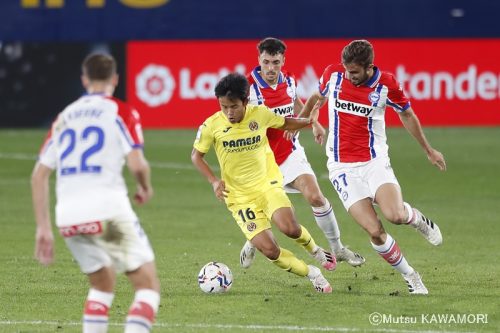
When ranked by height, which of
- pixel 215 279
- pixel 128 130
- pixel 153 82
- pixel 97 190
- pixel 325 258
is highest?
pixel 128 130

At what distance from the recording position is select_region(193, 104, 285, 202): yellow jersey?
9.77 metres

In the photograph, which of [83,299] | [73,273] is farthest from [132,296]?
[73,273]

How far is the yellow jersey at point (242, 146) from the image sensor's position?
32.0ft

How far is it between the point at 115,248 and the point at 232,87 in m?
2.69

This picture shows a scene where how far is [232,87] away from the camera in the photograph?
9297mm

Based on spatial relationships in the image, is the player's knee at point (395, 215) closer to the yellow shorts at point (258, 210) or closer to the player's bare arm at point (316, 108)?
the yellow shorts at point (258, 210)

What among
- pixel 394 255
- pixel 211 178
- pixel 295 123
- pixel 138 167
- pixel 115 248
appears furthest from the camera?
pixel 295 123

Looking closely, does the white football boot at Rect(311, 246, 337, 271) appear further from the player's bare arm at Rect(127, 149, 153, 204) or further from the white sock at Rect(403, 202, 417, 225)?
the player's bare arm at Rect(127, 149, 153, 204)

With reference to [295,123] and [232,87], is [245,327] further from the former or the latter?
[295,123]

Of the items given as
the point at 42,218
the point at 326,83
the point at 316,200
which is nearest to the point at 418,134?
the point at 326,83

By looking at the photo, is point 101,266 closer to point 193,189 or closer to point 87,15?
point 193,189

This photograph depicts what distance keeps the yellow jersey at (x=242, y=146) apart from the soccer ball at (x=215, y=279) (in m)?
0.64

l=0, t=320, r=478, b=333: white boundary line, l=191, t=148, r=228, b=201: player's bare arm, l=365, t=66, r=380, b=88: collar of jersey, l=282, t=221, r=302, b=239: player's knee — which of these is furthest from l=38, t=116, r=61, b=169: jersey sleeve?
l=365, t=66, r=380, b=88: collar of jersey

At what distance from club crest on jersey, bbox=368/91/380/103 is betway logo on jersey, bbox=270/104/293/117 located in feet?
4.42
